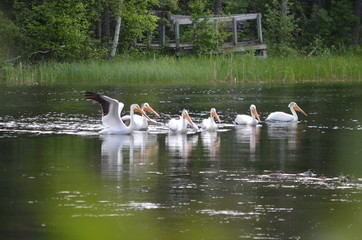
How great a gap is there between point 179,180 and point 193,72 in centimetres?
2538

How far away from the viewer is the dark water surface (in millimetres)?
9266

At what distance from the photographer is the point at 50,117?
22141 millimetres

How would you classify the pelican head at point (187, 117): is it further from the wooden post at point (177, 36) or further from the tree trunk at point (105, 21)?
the tree trunk at point (105, 21)

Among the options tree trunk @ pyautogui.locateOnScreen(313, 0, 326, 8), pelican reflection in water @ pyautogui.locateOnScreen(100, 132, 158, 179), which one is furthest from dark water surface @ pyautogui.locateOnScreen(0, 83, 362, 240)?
tree trunk @ pyautogui.locateOnScreen(313, 0, 326, 8)

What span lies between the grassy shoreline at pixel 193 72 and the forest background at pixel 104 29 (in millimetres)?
2817

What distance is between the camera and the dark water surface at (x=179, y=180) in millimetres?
9266

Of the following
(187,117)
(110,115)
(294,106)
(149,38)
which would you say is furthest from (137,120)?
(149,38)

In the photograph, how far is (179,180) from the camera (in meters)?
12.2

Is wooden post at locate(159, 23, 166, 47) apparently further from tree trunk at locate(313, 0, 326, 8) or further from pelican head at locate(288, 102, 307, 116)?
pelican head at locate(288, 102, 307, 116)

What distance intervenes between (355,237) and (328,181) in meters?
3.44

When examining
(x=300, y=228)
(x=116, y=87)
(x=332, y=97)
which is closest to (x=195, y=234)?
(x=300, y=228)

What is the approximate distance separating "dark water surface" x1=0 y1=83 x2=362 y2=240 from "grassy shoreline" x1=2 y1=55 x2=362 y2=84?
13.7 meters

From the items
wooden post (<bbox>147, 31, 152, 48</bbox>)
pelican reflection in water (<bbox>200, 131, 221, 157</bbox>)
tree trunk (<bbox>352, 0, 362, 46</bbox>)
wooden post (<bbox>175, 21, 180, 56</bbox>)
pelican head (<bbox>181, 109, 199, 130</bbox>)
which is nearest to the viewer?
pelican reflection in water (<bbox>200, 131, 221, 157</bbox>)

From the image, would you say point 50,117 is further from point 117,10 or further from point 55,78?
point 117,10
